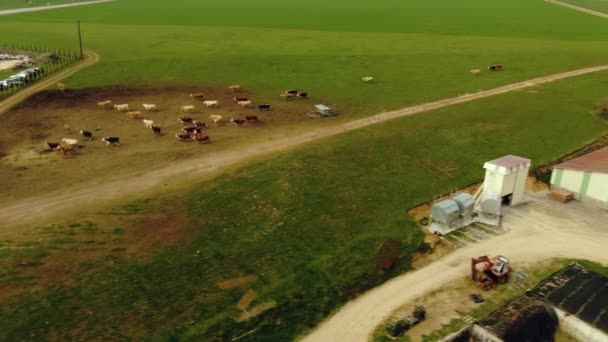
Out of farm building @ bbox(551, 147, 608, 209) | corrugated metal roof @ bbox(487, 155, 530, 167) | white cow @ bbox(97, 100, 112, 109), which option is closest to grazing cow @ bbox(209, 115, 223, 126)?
white cow @ bbox(97, 100, 112, 109)

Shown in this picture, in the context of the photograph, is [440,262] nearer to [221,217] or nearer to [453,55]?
[221,217]

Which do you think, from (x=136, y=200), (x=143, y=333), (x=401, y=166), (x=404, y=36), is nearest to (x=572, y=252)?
(x=401, y=166)

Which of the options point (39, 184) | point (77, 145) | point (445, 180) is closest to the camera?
point (39, 184)

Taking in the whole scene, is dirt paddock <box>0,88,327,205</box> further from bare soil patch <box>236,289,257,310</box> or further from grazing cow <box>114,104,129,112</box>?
bare soil patch <box>236,289,257,310</box>

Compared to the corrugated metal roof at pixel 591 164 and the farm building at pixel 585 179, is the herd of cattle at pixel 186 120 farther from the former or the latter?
the corrugated metal roof at pixel 591 164

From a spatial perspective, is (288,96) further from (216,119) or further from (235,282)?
(235,282)

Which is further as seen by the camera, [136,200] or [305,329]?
[136,200]

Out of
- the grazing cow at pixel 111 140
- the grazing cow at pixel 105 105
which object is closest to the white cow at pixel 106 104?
the grazing cow at pixel 105 105

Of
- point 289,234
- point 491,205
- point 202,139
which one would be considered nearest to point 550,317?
point 491,205
